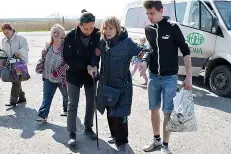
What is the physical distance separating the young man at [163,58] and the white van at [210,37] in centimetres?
356

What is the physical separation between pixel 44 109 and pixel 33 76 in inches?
173

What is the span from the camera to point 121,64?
161 inches

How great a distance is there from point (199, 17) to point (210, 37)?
23.0 inches

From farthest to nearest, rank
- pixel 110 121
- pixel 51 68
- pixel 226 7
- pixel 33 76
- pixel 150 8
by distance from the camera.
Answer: pixel 33 76
pixel 226 7
pixel 51 68
pixel 110 121
pixel 150 8

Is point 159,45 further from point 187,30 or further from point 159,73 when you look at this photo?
point 187,30

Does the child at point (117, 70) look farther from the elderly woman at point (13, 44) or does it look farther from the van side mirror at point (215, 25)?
the van side mirror at point (215, 25)

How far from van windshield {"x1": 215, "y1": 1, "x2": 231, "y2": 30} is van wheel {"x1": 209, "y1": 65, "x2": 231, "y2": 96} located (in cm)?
99

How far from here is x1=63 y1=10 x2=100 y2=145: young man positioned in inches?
170

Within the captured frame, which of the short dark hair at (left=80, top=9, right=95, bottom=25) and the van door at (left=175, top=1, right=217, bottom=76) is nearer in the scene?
the short dark hair at (left=80, top=9, right=95, bottom=25)

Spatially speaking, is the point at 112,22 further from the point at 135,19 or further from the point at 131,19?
the point at 131,19

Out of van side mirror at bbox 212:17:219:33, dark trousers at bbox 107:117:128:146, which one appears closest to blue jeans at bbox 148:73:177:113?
dark trousers at bbox 107:117:128:146

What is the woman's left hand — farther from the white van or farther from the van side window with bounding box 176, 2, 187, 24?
the van side window with bounding box 176, 2, 187, 24

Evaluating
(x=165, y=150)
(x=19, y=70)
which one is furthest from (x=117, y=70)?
(x=19, y=70)

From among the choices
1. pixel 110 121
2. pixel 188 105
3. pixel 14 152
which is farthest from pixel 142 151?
pixel 14 152
